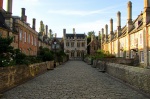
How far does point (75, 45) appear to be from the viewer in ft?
365

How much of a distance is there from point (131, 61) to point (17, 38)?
19977mm

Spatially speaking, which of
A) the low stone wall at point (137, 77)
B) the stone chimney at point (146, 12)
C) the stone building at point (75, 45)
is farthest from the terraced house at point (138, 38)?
the stone building at point (75, 45)

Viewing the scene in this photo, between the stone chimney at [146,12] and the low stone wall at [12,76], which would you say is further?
the stone chimney at [146,12]

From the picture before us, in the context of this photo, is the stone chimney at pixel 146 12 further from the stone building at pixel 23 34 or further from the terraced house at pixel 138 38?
the stone building at pixel 23 34

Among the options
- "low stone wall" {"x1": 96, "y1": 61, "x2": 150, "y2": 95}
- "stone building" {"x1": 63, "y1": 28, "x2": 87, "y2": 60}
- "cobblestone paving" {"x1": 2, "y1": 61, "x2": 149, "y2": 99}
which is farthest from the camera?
"stone building" {"x1": 63, "y1": 28, "x2": 87, "y2": 60}

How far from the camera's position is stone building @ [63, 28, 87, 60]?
4360 inches

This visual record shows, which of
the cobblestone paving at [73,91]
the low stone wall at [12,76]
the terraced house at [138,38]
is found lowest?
the cobblestone paving at [73,91]

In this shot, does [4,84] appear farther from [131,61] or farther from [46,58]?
[131,61]

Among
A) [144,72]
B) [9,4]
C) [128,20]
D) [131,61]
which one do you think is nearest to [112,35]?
[128,20]

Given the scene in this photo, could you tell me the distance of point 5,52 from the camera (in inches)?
625

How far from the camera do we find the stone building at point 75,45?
4360 inches

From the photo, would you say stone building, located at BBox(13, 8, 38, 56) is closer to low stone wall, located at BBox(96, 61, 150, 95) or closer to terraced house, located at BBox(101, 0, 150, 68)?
terraced house, located at BBox(101, 0, 150, 68)

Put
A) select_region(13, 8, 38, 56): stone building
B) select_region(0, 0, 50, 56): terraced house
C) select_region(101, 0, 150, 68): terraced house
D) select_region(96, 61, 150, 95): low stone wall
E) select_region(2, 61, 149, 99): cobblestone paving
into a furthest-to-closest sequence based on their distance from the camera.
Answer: select_region(13, 8, 38, 56): stone building < select_region(101, 0, 150, 68): terraced house < select_region(0, 0, 50, 56): terraced house < select_region(96, 61, 150, 95): low stone wall < select_region(2, 61, 149, 99): cobblestone paving

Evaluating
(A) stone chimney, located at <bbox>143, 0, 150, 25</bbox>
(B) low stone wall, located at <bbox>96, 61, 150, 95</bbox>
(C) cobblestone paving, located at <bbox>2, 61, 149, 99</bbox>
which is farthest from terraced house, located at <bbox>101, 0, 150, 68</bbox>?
(C) cobblestone paving, located at <bbox>2, 61, 149, 99</bbox>
